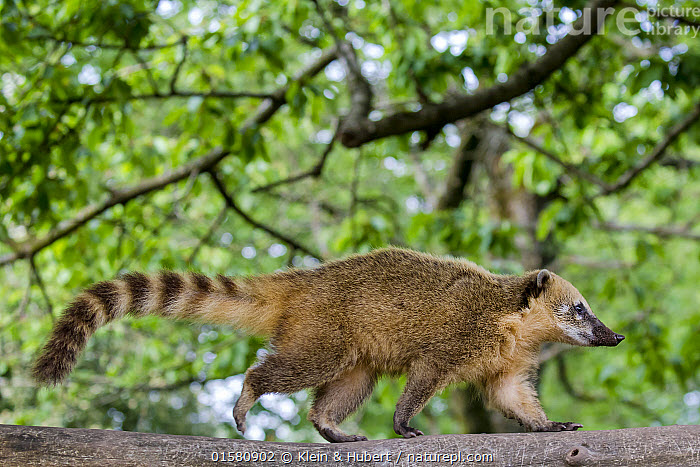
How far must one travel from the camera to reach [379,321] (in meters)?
4.28

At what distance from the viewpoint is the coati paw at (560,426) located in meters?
4.18

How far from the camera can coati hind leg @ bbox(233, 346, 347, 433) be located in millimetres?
4086

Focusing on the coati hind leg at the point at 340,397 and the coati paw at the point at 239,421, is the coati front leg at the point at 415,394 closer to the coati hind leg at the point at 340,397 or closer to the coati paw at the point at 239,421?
the coati hind leg at the point at 340,397

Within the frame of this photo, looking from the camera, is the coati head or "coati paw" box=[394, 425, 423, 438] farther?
the coati head

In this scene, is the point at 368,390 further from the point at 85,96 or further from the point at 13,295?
the point at 13,295

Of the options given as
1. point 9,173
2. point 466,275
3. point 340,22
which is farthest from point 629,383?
point 9,173

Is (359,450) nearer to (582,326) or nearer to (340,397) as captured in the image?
(340,397)

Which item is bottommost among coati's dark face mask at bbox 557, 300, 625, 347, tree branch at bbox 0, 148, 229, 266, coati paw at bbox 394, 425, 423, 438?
tree branch at bbox 0, 148, 229, 266

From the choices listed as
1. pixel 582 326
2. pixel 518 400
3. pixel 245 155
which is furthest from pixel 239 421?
pixel 245 155

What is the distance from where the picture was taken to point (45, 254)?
9453 mm

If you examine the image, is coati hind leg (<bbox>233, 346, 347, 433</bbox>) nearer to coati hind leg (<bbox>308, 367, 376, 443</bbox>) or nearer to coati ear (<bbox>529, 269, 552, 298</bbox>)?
coati hind leg (<bbox>308, 367, 376, 443</bbox>)

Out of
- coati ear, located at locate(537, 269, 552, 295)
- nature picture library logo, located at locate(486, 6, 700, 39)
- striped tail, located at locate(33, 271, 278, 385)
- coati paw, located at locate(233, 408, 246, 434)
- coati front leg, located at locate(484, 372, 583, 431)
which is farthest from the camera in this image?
nature picture library logo, located at locate(486, 6, 700, 39)

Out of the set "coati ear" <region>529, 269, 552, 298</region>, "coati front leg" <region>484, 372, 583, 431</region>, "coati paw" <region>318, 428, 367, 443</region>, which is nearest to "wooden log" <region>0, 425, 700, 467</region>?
"coati paw" <region>318, 428, 367, 443</region>

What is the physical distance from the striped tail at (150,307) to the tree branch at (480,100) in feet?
8.97
